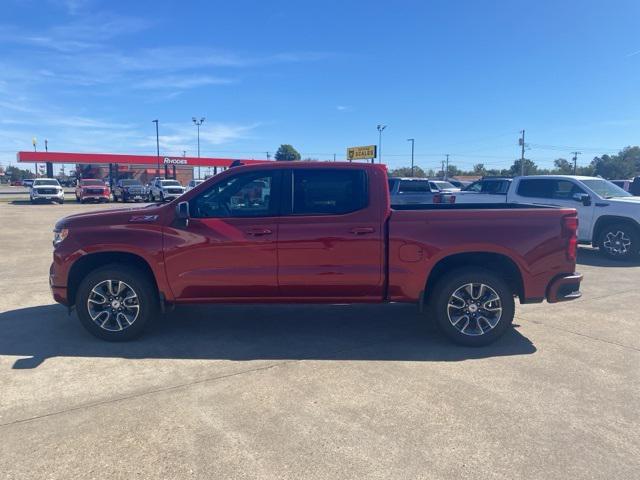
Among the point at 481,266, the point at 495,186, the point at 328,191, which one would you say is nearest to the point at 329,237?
the point at 328,191

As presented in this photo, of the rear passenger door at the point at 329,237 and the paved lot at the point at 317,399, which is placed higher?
the rear passenger door at the point at 329,237

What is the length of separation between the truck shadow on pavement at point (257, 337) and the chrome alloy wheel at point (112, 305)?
25cm

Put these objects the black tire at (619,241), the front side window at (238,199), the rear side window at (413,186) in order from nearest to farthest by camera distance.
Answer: the front side window at (238,199)
the black tire at (619,241)
the rear side window at (413,186)

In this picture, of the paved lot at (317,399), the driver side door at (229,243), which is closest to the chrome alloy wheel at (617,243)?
the paved lot at (317,399)

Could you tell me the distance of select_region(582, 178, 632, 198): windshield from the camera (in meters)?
11.0

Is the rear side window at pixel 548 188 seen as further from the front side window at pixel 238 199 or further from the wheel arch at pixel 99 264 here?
the wheel arch at pixel 99 264

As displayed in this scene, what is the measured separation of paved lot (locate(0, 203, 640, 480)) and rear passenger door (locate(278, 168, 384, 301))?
2.19 ft

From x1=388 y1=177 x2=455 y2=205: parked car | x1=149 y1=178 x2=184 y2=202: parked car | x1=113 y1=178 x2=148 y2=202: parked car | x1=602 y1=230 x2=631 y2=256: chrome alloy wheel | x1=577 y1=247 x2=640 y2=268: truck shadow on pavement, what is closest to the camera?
x1=577 y1=247 x2=640 y2=268: truck shadow on pavement

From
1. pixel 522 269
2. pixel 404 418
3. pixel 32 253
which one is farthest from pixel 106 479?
pixel 32 253

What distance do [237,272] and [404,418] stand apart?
7.64 ft

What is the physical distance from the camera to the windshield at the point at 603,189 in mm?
10969

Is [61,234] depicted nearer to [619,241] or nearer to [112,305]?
[112,305]

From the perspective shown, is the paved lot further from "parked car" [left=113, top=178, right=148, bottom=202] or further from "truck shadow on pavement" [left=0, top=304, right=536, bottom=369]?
"parked car" [left=113, top=178, right=148, bottom=202]

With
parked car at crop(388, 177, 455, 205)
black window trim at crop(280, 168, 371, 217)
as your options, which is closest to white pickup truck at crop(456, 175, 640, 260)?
parked car at crop(388, 177, 455, 205)
